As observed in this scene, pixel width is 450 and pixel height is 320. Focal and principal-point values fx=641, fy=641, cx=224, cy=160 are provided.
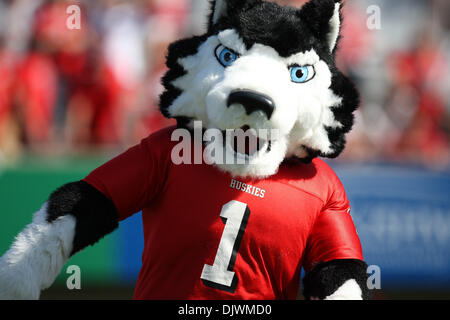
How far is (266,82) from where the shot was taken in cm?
186

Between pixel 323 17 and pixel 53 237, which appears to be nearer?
pixel 53 237

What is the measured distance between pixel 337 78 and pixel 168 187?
0.64m

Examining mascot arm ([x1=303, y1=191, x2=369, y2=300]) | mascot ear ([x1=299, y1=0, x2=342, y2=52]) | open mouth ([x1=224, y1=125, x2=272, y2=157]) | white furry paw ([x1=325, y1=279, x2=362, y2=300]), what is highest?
mascot ear ([x1=299, y1=0, x2=342, y2=52])

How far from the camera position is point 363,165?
16.1 ft

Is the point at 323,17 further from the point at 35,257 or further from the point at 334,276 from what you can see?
the point at 35,257

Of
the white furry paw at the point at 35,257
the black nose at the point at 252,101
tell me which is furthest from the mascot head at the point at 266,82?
the white furry paw at the point at 35,257

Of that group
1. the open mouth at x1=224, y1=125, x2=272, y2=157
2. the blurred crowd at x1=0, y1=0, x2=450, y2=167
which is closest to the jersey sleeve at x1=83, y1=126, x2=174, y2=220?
the open mouth at x1=224, y1=125, x2=272, y2=157

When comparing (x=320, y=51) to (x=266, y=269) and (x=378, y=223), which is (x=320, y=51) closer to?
(x=266, y=269)

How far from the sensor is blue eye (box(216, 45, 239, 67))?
198 cm

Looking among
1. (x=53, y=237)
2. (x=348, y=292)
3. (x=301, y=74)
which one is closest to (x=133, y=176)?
(x=53, y=237)

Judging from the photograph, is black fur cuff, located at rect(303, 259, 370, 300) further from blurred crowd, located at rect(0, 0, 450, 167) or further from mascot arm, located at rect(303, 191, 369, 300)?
blurred crowd, located at rect(0, 0, 450, 167)

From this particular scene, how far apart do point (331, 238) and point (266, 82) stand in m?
0.54

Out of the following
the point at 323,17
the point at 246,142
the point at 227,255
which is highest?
the point at 323,17

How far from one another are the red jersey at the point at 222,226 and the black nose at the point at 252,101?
0.88 feet
